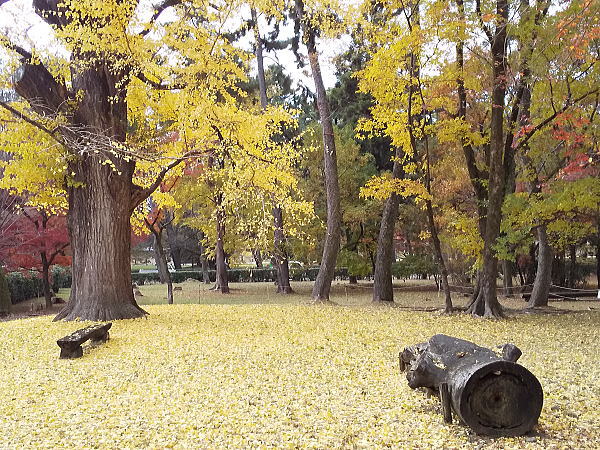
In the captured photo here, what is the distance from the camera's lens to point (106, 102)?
33.7ft

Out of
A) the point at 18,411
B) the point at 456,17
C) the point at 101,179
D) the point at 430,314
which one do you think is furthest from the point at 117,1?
the point at 430,314

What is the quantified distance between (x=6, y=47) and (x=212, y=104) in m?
3.63

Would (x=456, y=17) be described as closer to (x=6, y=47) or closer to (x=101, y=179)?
(x=101, y=179)

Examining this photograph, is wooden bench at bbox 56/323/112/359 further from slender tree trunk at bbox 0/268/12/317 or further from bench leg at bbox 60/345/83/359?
slender tree trunk at bbox 0/268/12/317

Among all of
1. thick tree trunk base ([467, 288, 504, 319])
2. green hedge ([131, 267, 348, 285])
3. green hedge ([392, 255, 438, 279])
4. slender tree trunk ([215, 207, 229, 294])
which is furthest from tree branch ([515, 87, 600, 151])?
green hedge ([131, 267, 348, 285])

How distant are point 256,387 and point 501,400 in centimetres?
239

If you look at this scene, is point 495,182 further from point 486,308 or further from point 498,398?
point 498,398

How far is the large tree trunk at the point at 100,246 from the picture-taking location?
9.76 meters

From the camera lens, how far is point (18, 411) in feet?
14.9

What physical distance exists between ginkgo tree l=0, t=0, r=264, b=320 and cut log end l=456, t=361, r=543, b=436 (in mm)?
6905

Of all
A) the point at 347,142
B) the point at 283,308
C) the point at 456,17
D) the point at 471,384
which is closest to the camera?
the point at 471,384

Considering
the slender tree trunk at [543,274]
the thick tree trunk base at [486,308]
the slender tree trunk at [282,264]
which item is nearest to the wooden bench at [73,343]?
the thick tree trunk base at [486,308]

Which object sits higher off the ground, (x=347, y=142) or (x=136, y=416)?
(x=347, y=142)

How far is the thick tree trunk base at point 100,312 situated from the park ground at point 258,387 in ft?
1.40
